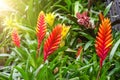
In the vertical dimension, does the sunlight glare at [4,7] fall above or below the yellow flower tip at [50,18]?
above

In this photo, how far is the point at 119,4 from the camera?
280cm

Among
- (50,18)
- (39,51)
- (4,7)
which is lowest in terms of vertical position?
(39,51)

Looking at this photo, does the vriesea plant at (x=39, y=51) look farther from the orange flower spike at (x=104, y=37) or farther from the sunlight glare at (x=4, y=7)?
the sunlight glare at (x=4, y=7)

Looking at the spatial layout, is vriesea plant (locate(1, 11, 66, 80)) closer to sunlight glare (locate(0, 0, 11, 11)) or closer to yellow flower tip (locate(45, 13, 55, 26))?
yellow flower tip (locate(45, 13, 55, 26))

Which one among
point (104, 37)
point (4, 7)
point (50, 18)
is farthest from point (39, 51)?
point (4, 7)

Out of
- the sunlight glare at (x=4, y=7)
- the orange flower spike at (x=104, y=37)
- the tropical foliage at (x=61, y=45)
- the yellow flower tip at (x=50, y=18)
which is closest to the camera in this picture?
the orange flower spike at (x=104, y=37)

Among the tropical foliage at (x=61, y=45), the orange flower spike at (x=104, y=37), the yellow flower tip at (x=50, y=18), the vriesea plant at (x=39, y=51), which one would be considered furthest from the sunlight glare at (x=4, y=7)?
the orange flower spike at (x=104, y=37)

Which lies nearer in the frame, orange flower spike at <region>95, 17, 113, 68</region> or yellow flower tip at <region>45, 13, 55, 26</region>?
orange flower spike at <region>95, 17, 113, 68</region>

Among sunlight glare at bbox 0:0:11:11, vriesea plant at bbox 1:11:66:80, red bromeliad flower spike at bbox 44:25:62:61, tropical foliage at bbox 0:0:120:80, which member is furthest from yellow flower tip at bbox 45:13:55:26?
sunlight glare at bbox 0:0:11:11

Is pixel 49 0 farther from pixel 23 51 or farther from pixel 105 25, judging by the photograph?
pixel 105 25

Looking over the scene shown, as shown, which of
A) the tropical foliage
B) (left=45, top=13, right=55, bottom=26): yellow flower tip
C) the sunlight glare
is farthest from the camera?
the sunlight glare

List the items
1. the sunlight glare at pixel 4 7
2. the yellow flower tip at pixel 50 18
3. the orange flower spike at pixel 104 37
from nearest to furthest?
the orange flower spike at pixel 104 37
the yellow flower tip at pixel 50 18
the sunlight glare at pixel 4 7

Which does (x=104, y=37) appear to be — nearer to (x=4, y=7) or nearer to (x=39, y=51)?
(x=39, y=51)

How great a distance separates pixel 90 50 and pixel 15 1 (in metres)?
1.62
